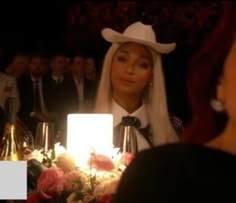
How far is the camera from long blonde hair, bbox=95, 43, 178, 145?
5.56 ft

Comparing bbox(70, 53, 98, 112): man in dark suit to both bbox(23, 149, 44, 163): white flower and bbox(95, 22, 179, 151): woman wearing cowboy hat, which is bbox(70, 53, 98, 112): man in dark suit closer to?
bbox(95, 22, 179, 151): woman wearing cowboy hat

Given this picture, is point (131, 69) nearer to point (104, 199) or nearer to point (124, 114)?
point (124, 114)

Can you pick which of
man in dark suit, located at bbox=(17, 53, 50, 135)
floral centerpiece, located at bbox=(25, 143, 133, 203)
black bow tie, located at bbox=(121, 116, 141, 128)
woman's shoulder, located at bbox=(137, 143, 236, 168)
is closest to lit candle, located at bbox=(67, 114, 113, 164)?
floral centerpiece, located at bbox=(25, 143, 133, 203)

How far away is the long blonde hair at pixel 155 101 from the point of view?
169 cm

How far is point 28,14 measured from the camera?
10.5ft

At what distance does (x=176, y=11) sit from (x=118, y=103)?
1557 mm

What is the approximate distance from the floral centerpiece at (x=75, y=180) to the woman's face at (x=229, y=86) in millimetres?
477

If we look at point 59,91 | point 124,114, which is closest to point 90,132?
point 124,114

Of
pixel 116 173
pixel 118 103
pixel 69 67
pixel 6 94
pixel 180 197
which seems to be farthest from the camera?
pixel 69 67

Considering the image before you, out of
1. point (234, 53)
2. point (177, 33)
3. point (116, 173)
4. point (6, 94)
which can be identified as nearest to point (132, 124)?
point (116, 173)

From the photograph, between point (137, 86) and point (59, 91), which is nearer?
point (137, 86)

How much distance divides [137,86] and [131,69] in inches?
2.0

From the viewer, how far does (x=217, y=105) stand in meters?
0.69

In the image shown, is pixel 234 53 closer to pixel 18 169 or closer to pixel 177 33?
pixel 18 169
